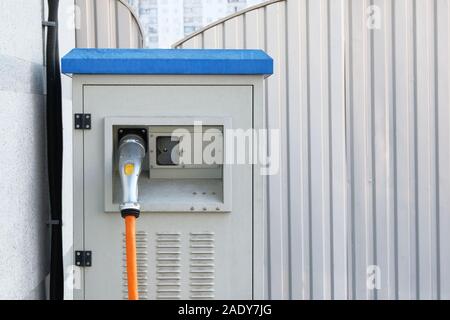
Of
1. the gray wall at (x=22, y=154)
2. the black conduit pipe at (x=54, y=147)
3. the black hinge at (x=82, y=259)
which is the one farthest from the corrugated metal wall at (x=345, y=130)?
the black hinge at (x=82, y=259)

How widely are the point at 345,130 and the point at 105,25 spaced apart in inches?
56.6

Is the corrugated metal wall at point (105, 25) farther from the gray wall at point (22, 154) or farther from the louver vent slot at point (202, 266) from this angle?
the louver vent slot at point (202, 266)

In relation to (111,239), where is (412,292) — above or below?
below

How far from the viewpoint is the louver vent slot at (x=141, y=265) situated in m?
2.56

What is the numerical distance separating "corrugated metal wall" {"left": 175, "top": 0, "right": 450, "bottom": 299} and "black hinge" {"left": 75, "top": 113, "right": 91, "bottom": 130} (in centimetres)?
165

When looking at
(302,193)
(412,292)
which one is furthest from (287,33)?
(412,292)

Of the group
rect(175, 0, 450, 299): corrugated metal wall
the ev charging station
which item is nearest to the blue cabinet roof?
the ev charging station

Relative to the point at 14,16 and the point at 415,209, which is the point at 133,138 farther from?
the point at 415,209

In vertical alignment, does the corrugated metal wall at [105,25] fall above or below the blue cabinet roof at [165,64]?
above

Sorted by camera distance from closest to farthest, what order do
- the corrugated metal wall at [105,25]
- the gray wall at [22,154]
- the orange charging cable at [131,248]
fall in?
the orange charging cable at [131,248] → the gray wall at [22,154] → the corrugated metal wall at [105,25]

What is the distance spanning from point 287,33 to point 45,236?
1858 millimetres

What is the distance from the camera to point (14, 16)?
2533mm

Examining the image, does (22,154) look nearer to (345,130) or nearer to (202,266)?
(202,266)

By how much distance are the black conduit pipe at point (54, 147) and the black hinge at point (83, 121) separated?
31 centimetres
